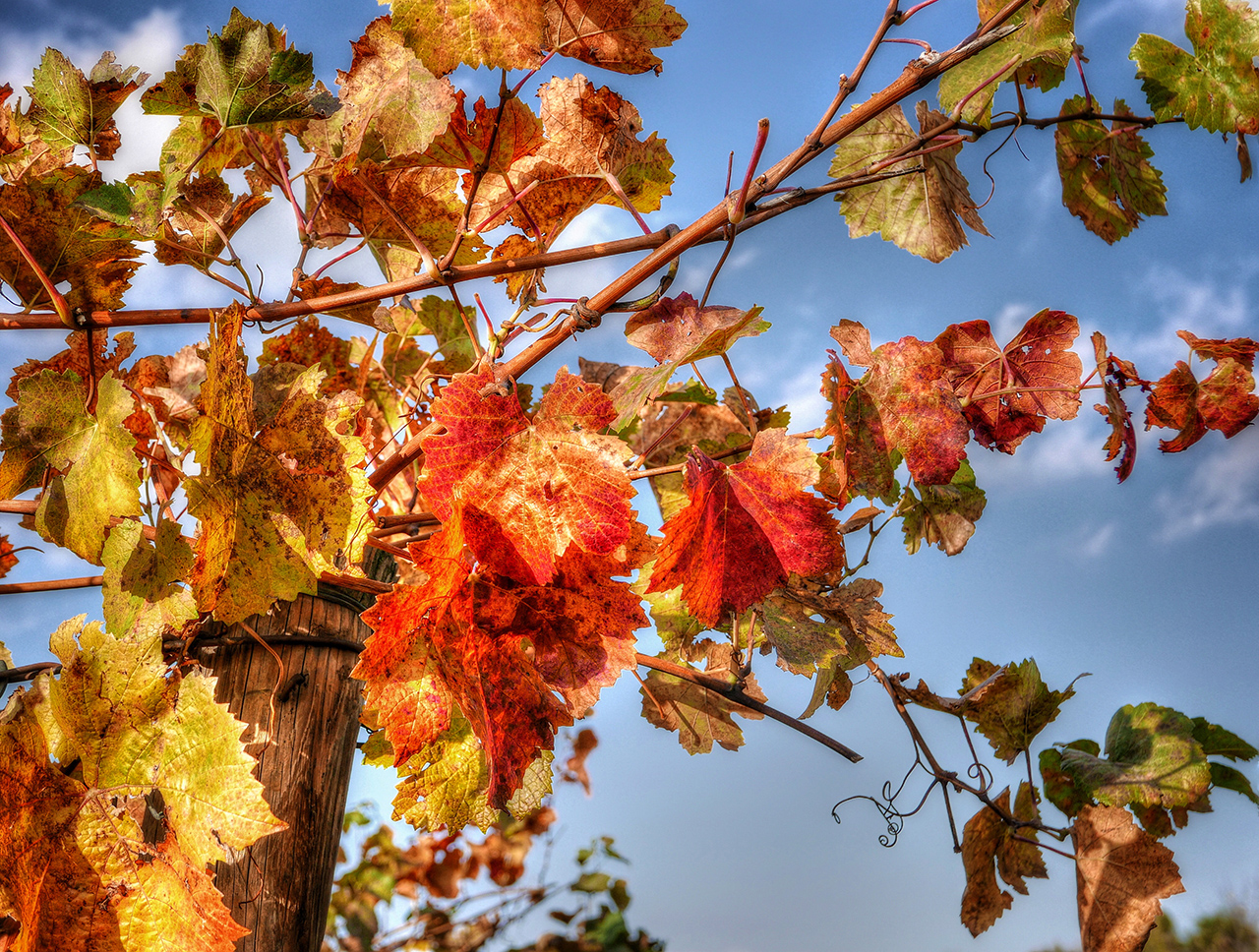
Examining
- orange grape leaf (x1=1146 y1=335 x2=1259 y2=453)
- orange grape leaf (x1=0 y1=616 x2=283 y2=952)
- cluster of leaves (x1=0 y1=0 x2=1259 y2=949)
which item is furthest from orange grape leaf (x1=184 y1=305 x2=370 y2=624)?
orange grape leaf (x1=1146 y1=335 x2=1259 y2=453)

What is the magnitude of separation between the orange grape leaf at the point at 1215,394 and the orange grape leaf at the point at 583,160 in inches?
23.2

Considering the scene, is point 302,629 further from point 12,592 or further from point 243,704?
point 12,592

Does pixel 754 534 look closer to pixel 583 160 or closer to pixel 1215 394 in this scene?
pixel 583 160

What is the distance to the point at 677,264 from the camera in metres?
0.65

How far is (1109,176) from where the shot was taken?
103cm

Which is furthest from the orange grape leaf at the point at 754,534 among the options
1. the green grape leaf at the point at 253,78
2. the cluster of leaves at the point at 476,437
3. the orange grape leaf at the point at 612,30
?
the green grape leaf at the point at 253,78

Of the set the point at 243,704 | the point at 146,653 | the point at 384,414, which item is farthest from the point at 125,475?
the point at 384,414

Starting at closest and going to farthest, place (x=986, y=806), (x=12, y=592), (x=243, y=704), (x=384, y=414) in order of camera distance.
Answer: (x=243, y=704), (x=12, y=592), (x=986, y=806), (x=384, y=414)

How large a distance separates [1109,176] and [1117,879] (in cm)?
87

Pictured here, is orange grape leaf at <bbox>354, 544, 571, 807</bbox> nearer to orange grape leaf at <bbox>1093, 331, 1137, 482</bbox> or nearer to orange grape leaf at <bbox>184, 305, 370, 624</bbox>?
orange grape leaf at <bbox>184, 305, 370, 624</bbox>

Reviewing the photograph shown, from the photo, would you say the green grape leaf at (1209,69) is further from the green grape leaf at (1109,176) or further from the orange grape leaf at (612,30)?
the orange grape leaf at (612,30)

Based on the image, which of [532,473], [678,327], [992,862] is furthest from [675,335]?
[992,862]

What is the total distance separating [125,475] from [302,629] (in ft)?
0.81

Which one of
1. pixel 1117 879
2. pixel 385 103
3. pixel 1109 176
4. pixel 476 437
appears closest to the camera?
pixel 476 437
